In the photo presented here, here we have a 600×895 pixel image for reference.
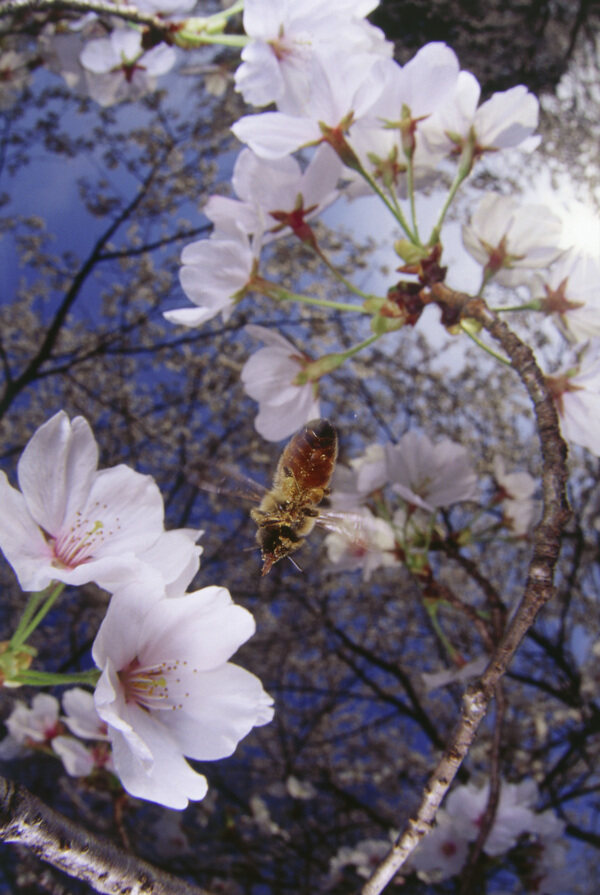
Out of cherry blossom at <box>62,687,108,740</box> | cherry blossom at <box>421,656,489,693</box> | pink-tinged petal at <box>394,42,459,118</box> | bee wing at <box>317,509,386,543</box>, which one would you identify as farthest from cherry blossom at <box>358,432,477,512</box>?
cherry blossom at <box>62,687,108,740</box>

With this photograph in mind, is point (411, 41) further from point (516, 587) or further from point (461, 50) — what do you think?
point (516, 587)

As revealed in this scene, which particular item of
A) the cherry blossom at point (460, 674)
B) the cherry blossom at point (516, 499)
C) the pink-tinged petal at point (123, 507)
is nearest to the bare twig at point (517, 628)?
the pink-tinged petal at point (123, 507)

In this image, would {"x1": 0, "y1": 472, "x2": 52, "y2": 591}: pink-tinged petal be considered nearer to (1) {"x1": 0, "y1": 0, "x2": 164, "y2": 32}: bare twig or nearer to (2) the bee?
(2) the bee

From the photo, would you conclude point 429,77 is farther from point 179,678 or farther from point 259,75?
point 179,678

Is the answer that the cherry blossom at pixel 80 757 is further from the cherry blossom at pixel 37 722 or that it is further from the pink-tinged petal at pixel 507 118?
the pink-tinged petal at pixel 507 118

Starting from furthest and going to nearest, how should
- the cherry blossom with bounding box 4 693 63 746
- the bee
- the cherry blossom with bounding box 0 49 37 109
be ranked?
the cherry blossom with bounding box 0 49 37 109 → the cherry blossom with bounding box 4 693 63 746 → the bee

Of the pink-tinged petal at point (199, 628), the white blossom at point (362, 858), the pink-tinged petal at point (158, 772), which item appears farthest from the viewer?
the white blossom at point (362, 858)
